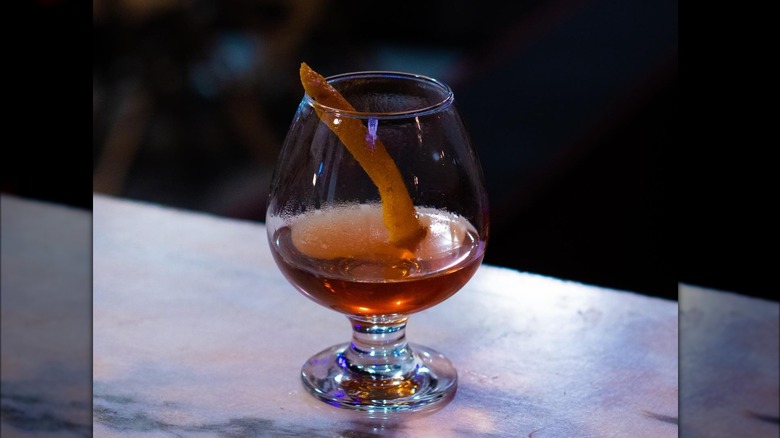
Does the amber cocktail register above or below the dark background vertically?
above

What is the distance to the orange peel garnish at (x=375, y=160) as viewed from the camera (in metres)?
0.57

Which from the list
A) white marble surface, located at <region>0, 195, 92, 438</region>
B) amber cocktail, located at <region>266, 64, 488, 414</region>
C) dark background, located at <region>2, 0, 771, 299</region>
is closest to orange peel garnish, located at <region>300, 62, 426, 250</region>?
amber cocktail, located at <region>266, 64, 488, 414</region>

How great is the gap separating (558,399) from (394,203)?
15cm

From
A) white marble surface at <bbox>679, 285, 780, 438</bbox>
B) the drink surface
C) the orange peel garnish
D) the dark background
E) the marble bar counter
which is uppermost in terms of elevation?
the orange peel garnish

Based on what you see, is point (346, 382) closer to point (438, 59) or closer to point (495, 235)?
point (495, 235)

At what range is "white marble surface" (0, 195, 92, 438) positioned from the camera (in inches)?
25.4

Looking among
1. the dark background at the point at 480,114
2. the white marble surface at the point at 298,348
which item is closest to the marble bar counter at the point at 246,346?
the white marble surface at the point at 298,348

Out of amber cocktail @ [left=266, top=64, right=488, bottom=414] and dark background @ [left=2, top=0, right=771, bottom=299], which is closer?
amber cocktail @ [left=266, top=64, right=488, bottom=414]

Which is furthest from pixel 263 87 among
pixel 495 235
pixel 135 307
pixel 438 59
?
pixel 135 307

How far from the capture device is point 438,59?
2.86 metres

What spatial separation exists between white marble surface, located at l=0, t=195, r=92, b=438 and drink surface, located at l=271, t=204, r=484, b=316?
151 millimetres

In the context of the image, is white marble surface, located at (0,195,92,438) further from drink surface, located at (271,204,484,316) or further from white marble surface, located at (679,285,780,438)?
white marble surface, located at (679,285,780,438)

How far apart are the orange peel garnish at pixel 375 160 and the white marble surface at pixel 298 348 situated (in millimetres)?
107

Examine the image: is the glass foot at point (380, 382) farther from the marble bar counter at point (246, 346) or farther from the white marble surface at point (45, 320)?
the white marble surface at point (45, 320)
